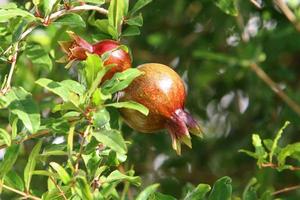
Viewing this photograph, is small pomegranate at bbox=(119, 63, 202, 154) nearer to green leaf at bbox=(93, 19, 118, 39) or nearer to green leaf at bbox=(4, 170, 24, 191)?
green leaf at bbox=(93, 19, 118, 39)

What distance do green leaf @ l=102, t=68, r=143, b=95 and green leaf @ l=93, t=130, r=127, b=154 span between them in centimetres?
7

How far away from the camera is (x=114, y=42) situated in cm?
142

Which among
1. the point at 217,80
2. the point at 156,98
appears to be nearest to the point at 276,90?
the point at 217,80

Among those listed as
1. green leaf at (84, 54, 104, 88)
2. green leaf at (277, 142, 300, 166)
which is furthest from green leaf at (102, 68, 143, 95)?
green leaf at (277, 142, 300, 166)

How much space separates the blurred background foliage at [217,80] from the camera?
7.89 ft

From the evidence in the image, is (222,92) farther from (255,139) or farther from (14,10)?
(14,10)

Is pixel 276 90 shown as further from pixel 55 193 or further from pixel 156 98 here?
pixel 55 193

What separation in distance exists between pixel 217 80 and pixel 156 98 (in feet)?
4.56

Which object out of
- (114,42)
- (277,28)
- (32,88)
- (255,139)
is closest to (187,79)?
(277,28)

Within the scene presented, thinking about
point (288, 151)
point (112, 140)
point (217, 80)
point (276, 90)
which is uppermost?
point (112, 140)

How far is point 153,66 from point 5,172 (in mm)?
324

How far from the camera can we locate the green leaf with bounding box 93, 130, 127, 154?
3.98ft

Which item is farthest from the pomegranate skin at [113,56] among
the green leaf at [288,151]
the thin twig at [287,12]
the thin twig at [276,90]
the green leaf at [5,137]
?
the thin twig at [276,90]

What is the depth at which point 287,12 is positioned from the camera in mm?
2061
